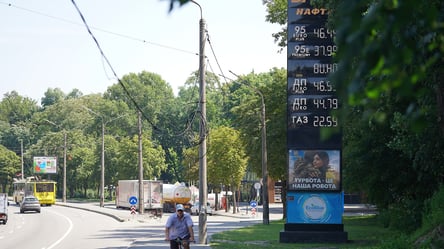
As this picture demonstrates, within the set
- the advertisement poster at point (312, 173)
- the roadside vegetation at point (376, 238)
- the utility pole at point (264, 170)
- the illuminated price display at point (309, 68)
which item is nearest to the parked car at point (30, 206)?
the utility pole at point (264, 170)

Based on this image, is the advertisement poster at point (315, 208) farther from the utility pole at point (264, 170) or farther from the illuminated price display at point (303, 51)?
the utility pole at point (264, 170)

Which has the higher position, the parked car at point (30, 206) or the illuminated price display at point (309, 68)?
the illuminated price display at point (309, 68)

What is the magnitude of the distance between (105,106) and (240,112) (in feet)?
252

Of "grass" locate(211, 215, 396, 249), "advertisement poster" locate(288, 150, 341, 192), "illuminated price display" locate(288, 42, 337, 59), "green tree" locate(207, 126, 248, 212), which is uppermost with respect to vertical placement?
"illuminated price display" locate(288, 42, 337, 59)

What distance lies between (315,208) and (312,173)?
1224mm

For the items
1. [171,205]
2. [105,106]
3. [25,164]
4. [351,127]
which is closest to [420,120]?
[351,127]

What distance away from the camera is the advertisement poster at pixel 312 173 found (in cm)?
2884

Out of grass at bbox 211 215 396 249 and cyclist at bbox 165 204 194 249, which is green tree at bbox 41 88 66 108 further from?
cyclist at bbox 165 204 194 249

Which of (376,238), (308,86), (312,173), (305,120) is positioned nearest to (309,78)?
(308,86)

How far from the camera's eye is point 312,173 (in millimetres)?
29000

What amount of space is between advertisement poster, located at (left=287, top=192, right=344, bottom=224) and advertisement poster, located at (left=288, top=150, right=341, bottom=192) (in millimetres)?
245

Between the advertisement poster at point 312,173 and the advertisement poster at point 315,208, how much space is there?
0.24 metres

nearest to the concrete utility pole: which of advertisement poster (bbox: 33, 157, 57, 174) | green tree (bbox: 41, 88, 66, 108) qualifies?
advertisement poster (bbox: 33, 157, 57, 174)

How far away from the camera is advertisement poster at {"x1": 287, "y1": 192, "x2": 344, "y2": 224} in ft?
94.6
